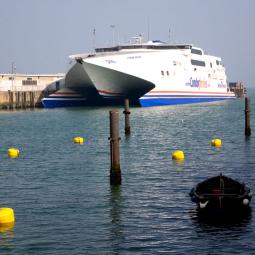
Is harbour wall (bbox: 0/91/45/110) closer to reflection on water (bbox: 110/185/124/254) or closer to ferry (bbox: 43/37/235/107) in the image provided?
ferry (bbox: 43/37/235/107)

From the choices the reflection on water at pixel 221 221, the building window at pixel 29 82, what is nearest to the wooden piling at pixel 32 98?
the building window at pixel 29 82

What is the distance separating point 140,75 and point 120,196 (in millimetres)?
58120

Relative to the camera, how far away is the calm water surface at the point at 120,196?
1791 centimetres

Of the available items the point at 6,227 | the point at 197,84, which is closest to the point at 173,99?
the point at 197,84

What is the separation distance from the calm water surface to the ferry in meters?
31.9

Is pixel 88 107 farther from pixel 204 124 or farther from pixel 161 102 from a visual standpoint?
pixel 204 124

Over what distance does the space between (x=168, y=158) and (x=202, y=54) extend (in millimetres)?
72931

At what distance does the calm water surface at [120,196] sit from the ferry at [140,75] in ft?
105

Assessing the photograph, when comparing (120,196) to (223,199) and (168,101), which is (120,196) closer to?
(223,199)

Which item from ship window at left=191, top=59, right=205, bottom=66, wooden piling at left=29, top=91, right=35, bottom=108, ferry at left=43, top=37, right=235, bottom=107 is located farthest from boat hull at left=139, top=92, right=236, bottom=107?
wooden piling at left=29, top=91, right=35, bottom=108

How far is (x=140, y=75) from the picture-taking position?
81375 mm

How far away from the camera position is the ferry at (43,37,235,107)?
80438 mm

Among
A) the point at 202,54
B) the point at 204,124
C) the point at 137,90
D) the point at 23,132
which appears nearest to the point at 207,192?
the point at 23,132

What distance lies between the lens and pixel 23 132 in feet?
182
